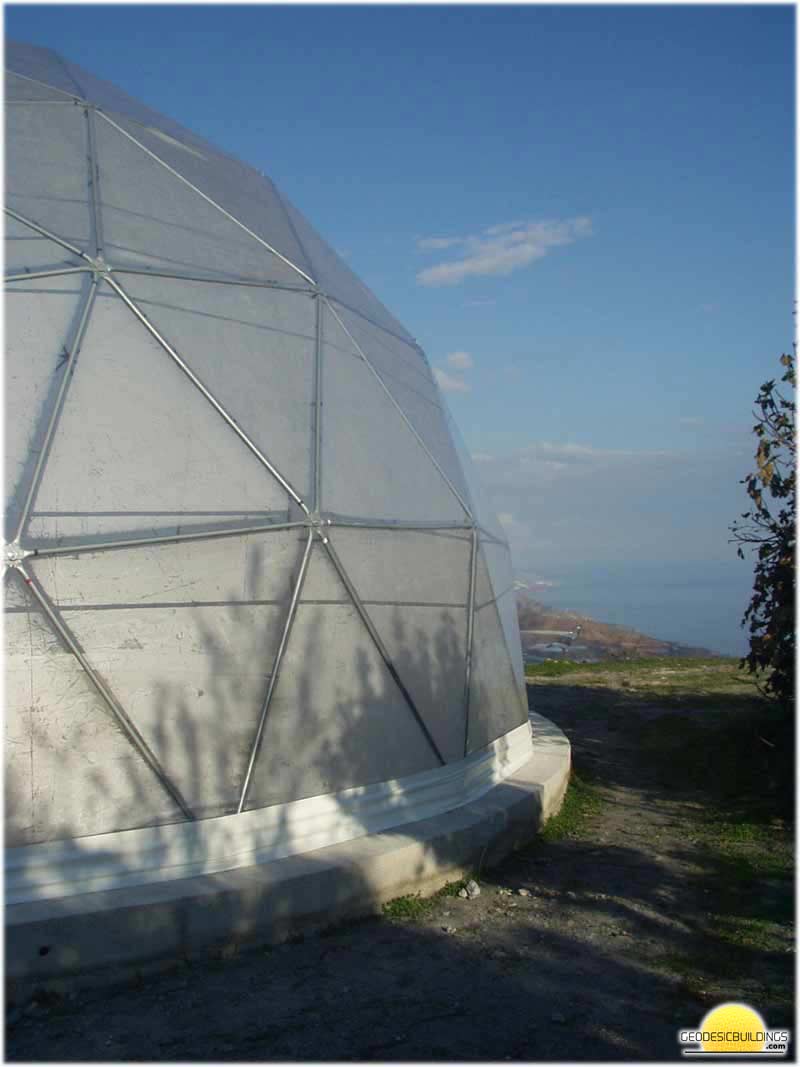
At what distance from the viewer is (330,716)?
839 cm

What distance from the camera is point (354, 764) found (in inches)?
336

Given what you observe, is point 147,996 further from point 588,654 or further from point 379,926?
point 588,654

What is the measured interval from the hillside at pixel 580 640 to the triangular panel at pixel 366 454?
15.3 m

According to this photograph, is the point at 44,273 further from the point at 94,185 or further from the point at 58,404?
the point at 94,185

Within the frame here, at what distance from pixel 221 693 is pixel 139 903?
5.70 ft

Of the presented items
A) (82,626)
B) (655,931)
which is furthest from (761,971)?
(82,626)

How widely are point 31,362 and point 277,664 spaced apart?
130 inches

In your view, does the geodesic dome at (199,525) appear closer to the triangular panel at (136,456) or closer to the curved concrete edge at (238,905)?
the triangular panel at (136,456)

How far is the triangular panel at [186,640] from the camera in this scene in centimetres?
736

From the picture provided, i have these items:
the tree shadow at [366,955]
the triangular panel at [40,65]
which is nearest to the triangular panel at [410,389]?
the tree shadow at [366,955]

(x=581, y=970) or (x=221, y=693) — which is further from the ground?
(x=221, y=693)

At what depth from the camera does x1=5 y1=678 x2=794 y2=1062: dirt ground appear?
5.86 meters

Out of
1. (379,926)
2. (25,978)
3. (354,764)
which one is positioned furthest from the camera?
(354,764)

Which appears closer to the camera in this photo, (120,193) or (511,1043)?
(511,1043)
